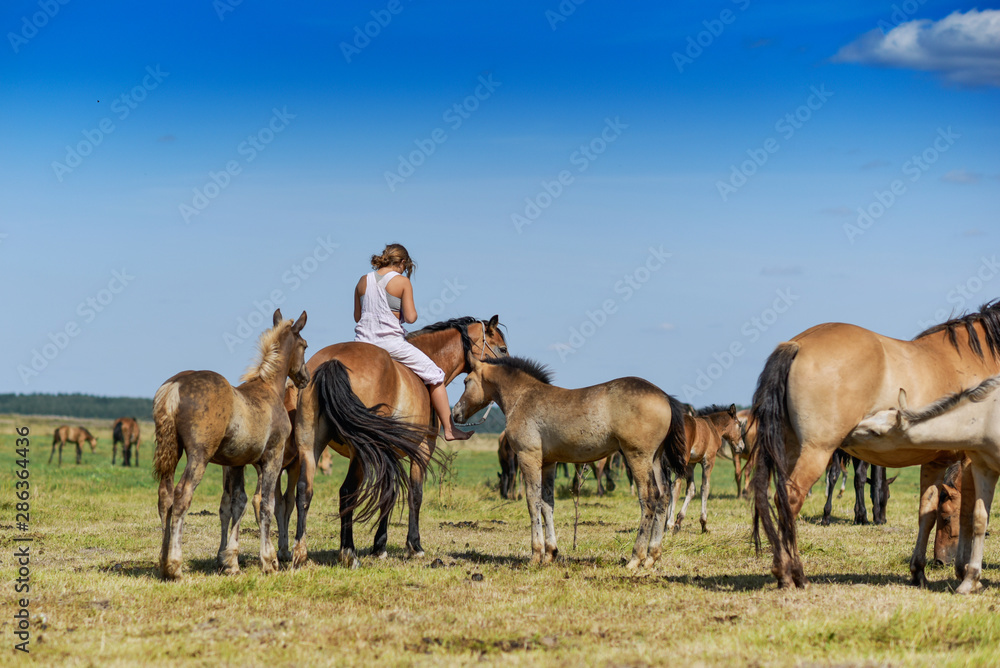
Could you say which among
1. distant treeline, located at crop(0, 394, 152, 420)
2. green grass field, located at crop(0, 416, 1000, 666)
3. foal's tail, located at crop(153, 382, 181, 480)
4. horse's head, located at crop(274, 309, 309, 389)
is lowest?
green grass field, located at crop(0, 416, 1000, 666)

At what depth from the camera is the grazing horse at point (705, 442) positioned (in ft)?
44.7

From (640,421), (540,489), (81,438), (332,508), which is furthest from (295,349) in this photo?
(81,438)

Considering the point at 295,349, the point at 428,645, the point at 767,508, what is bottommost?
the point at 428,645

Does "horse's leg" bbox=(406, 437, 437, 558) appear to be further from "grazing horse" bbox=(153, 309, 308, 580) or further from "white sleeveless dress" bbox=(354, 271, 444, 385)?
"grazing horse" bbox=(153, 309, 308, 580)

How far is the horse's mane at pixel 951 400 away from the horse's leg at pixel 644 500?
8.72 ft

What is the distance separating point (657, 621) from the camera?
630cm

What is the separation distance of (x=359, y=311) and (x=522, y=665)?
19.2 ft

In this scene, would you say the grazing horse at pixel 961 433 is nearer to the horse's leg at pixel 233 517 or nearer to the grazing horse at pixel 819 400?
the grazing horse at pixel 819 400

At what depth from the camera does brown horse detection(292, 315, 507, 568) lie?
8648mm

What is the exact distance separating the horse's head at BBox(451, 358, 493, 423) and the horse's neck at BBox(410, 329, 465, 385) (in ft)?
2.08


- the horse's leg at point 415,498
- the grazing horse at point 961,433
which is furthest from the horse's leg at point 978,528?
the horse's leg at point 415,498

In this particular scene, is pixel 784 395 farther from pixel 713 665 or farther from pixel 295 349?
pixel 295 349

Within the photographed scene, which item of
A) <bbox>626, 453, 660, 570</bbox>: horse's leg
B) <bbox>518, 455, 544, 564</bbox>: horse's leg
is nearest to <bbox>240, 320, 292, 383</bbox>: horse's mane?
<bbox>518, 455, 544, 564</bbox>: horse's leg

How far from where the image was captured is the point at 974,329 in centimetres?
810
